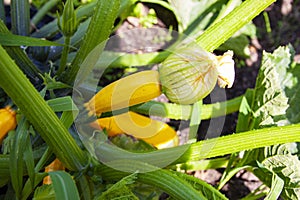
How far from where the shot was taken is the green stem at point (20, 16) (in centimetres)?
190

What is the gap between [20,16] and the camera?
1.94m

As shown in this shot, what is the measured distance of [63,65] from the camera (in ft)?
5.94

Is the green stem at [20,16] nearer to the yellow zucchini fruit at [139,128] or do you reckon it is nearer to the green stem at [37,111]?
the yellow zucchini fruit at [139,128]

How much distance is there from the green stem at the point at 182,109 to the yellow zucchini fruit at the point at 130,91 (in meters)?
0.28

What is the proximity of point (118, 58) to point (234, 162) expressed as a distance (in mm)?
560

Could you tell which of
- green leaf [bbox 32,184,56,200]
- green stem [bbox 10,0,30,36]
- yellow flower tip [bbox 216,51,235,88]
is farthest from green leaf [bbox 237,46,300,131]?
green stem [bbox 10,0,30,36]

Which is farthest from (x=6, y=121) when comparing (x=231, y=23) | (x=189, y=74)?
(x=231, y=23)

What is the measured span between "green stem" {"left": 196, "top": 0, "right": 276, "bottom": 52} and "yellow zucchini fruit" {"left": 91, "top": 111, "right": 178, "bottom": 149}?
416mm

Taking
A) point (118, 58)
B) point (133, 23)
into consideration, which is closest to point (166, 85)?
point (118, 58)

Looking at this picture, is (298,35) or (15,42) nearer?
(15,42)

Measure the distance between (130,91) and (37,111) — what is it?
0.32 m

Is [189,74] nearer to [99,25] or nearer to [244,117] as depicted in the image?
[99,25]

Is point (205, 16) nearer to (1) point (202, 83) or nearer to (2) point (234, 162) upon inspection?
(2) point (234, 162)

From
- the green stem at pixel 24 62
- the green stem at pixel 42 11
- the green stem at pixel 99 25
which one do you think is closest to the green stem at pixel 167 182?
the green stem at pixel 99 25
